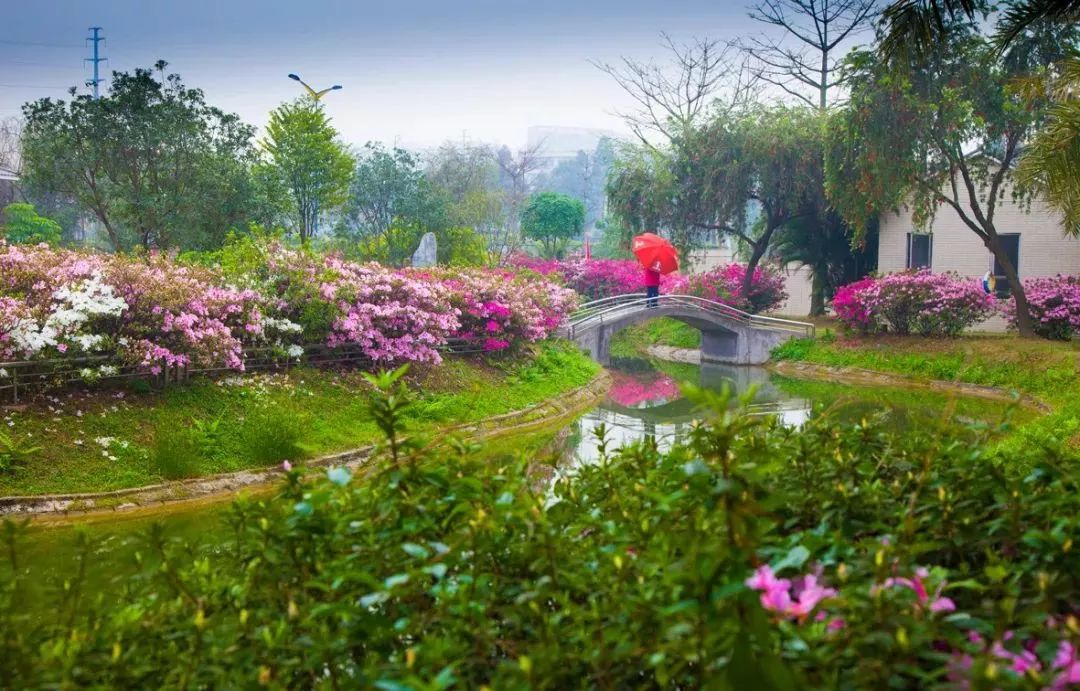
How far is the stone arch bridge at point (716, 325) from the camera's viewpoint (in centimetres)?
2514

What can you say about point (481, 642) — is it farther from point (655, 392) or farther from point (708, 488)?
point (655, 392)

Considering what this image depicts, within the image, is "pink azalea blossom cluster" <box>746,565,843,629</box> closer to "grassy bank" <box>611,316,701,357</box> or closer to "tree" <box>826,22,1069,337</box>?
"tree" <box>826,22,1069,337</box>

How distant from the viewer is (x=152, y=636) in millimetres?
2096

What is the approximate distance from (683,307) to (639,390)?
544cm

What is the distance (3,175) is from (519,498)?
29.8 metres

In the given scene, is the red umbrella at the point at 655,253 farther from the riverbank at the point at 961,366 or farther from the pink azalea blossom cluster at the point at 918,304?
the pink azalea blossom cluster at the point at 918,304

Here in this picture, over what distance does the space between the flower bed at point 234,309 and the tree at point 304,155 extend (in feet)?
33.4

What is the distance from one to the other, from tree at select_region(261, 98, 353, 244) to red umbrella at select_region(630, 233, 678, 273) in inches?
355

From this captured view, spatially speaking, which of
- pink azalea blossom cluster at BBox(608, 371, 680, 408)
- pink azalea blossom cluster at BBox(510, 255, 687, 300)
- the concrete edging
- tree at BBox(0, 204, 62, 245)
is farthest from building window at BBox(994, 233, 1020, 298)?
tree at BBox(0, 204, 62, 245)

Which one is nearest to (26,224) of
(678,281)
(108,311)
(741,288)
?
(678,281)

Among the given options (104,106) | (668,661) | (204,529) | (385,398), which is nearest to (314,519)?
(385,398)

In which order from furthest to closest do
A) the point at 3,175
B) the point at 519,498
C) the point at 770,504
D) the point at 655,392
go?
the point at 3,175, the point at 655,392, the point at 519,498, the point at 770,504

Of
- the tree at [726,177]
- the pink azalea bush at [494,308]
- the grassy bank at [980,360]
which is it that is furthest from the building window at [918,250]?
the pink azalea bush at [494,308]

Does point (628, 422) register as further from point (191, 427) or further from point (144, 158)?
point (144, 158)
